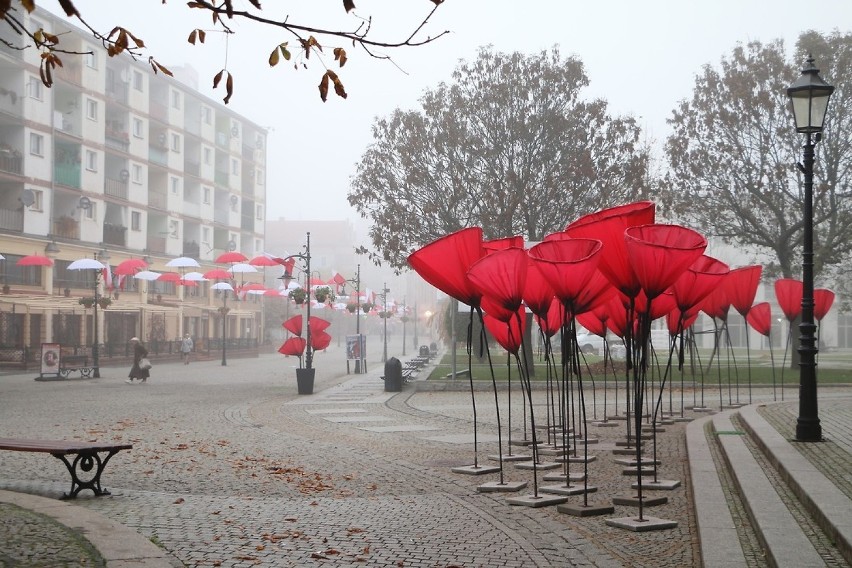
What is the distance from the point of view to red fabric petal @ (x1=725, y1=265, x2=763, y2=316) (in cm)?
1775

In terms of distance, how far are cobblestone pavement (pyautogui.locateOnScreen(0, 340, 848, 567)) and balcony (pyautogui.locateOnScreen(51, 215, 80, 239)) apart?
28.7m

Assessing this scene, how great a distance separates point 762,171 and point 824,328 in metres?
47.3

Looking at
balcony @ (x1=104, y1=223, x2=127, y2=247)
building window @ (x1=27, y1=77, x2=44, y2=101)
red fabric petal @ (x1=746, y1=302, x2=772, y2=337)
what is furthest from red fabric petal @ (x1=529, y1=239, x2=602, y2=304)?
balcony @ (x1=104, y1=223, x2=127, y2=247)

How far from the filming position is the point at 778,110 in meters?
31.2

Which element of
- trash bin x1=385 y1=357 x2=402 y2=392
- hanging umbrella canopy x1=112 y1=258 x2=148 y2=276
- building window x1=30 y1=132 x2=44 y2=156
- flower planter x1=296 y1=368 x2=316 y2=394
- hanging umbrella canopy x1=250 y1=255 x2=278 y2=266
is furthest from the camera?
building window x1=30 y1=132 x2=44 y2=156

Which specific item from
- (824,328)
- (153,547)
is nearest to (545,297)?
(153,547)

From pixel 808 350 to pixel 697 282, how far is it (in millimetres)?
1928

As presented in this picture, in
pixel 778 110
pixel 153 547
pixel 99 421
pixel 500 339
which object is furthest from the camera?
pixel 778 110

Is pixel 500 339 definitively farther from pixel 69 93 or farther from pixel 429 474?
pixel 69 93

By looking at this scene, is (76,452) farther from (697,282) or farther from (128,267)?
(128,267)

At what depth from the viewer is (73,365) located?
34.6 metres

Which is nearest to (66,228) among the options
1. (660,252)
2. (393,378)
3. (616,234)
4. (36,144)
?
(36,144)

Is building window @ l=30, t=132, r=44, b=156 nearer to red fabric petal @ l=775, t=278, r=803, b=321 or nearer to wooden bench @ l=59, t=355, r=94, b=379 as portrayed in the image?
wooden bench @ l=59, t=355, r=94, b=379

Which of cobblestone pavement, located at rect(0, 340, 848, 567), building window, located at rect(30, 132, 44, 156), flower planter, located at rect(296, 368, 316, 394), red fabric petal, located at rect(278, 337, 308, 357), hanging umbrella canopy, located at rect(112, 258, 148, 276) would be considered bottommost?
cobblestone pavement, located at rect(0, 340, 848, 567)
